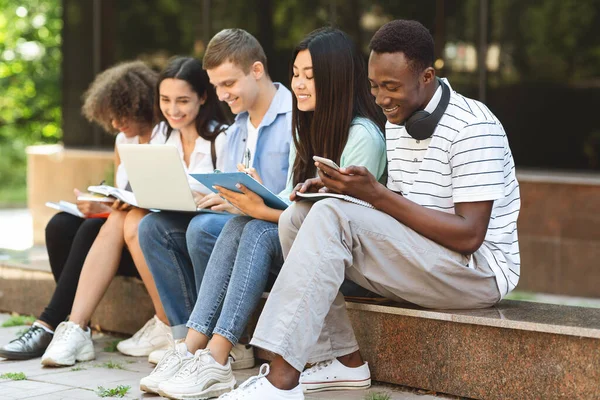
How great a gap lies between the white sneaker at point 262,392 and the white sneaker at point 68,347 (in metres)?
1.29

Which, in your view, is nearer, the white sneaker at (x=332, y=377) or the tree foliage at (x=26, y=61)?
the white sneaker at (x=332, y=377)

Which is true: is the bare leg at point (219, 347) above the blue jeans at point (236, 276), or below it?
below

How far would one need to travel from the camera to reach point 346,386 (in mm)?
4090

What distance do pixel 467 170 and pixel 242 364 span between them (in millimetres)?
1476

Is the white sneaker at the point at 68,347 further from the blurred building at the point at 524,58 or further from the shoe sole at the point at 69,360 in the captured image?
the blurred building at the point at 524,58

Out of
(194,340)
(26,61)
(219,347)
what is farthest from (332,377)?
(26,61)

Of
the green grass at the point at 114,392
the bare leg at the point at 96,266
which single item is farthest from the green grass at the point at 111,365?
the green grass at the point at 114,392

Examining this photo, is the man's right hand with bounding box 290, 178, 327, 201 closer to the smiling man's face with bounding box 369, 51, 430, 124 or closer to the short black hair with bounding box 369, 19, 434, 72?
the smiling man's face with bounding box 369, 51, 430, 124

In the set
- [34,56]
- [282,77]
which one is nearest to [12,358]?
[282,77]

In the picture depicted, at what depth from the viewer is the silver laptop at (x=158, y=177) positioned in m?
4.40

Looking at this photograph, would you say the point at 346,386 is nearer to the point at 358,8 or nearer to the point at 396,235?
the point at 396,235

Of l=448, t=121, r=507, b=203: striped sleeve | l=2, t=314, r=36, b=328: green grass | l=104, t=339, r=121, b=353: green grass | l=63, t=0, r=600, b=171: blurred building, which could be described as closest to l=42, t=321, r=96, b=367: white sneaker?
l=104, t=339, r=121, b=353: green grass

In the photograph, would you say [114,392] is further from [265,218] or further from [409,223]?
[409,223]

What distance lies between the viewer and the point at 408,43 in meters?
3.75
